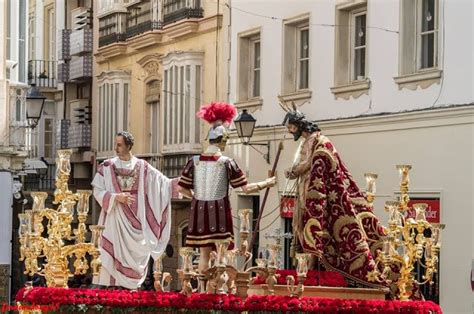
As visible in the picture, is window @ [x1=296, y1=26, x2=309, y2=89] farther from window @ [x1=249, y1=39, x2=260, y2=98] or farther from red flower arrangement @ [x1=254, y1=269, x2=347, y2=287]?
red flower arrangement @ [x1=254, y1=269, x2=347, y2=287]

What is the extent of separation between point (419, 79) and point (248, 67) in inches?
270

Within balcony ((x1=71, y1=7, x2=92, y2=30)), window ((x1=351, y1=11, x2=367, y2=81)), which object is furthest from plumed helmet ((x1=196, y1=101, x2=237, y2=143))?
balcony ((x1=71, y1=7, x2=92, y2=30))

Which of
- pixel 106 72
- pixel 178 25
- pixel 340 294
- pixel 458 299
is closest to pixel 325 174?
pixel 340 294

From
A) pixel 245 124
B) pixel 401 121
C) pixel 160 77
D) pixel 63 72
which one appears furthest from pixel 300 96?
pixel 63 72

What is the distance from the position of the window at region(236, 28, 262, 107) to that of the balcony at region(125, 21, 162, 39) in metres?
3.92

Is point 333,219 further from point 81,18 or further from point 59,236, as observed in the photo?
point 81,18

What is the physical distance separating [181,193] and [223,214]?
74 cm

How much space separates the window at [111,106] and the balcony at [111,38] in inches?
27.9

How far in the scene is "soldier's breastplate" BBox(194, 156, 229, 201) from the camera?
523 inches

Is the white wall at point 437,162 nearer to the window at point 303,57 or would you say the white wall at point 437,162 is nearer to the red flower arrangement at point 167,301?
the window at point 303,57

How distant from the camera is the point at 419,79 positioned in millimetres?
20578

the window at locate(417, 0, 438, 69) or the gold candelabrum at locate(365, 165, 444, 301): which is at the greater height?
the window at locate(417, 0, 438, 69)

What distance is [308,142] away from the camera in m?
13.4

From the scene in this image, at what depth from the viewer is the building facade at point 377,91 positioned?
64.5 feet
